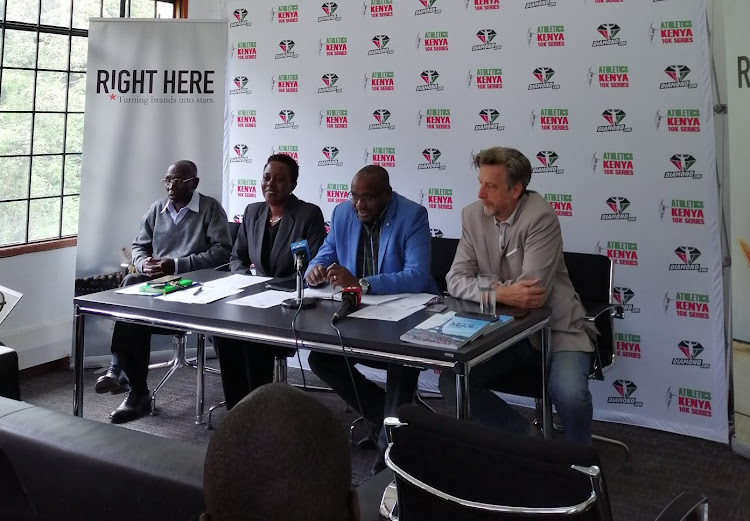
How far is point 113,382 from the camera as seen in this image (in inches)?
155

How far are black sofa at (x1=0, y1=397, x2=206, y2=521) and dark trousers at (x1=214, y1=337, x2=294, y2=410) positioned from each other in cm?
197

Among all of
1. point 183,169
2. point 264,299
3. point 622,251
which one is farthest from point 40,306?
point 622,251

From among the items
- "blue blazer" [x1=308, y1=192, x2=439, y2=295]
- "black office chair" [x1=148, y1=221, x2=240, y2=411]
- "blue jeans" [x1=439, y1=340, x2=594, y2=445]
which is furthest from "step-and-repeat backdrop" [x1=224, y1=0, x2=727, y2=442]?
"blue jeans" [x1=439, y1=340, x2=594, y2=445]

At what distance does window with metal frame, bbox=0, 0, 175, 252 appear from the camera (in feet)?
15.0

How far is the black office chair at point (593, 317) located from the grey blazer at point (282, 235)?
124cm

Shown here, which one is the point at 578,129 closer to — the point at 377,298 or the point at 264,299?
the point at 377,298

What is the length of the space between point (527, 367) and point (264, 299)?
3.53 feet

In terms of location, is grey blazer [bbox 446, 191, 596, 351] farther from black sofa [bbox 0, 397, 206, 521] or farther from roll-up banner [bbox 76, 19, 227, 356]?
roll-up banner [bbox 76, 19, 227, 356]

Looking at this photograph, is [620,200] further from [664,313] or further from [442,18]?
[442,18]

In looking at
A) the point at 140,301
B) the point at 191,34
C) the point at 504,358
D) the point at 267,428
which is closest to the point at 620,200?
the point at 504,358

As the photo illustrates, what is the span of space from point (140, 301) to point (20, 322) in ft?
6.50

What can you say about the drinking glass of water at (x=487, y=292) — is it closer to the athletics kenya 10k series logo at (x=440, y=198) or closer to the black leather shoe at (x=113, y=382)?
the athletics kenya 10k series logo at (x=440, y=198)

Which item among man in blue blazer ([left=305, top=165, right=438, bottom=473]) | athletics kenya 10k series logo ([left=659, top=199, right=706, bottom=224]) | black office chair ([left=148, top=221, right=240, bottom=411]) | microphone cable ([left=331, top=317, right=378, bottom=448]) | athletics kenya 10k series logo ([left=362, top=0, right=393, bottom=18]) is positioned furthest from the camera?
athletics kenya 10k series logo ([left=362, top=0, right=393, bottom=18])

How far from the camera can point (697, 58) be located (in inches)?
145
